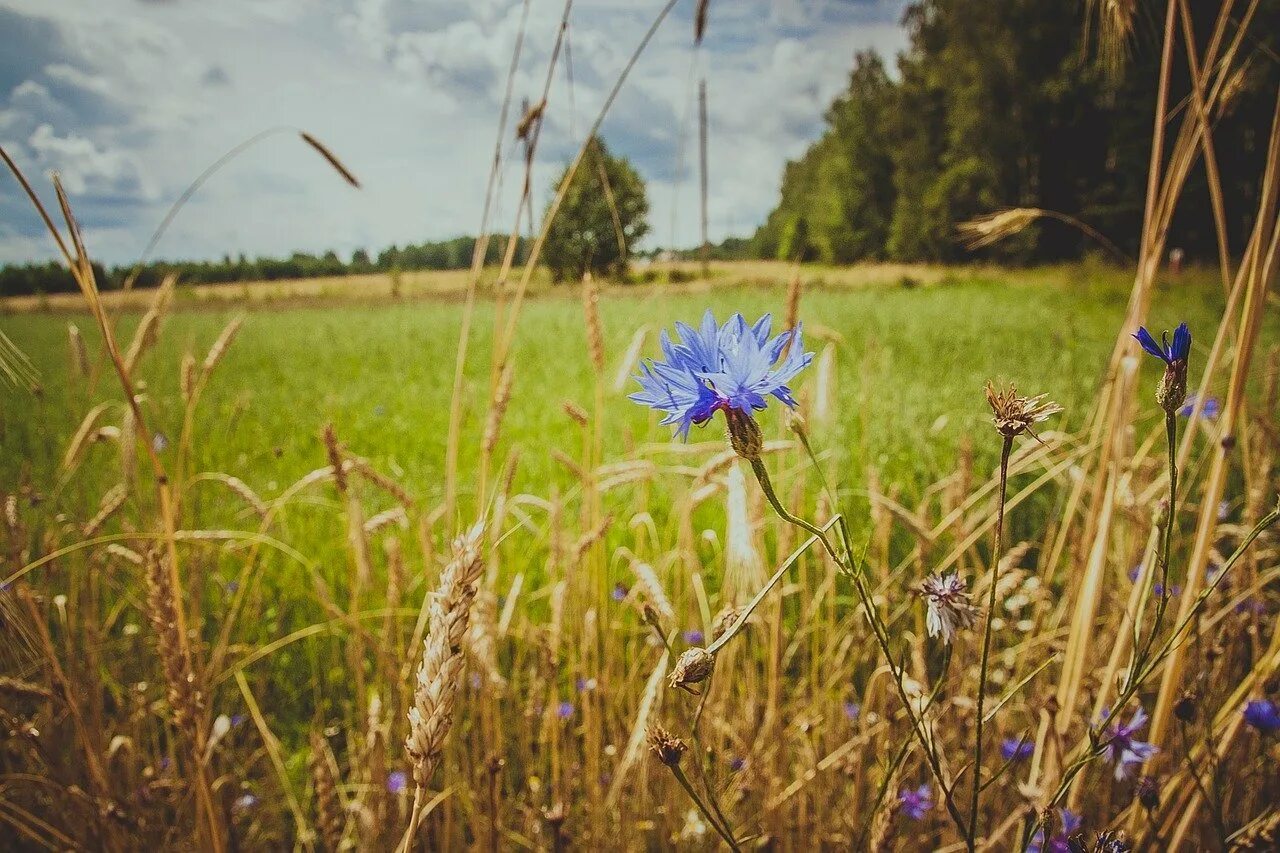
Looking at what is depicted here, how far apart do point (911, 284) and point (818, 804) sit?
829 inches

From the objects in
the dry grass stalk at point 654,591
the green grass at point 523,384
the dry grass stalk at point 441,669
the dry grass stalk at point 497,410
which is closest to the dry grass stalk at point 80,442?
the green grass at point 523,384

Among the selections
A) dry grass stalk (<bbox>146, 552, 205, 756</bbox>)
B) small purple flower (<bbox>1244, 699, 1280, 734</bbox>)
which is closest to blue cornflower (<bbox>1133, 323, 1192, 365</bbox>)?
small purple flower (<bbox>1244, 699, 1280, 734</bbox>)

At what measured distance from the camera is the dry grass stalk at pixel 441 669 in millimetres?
510

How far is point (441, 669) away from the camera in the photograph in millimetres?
515

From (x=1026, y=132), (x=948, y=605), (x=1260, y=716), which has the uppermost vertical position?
(x=1026, y=132)

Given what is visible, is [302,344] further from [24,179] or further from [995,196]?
[995,196]

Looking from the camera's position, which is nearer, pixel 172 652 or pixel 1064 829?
pixel 172 652

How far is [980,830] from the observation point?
4.69ft

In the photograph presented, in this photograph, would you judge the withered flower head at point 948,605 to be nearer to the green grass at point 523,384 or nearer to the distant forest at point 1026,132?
the green grass at point 523,384

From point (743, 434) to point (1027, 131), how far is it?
26294 millimetres

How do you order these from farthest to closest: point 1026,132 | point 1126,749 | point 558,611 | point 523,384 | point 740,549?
point 1026,132
point 523,384
point 558,611
point 1126,749
point 740,549

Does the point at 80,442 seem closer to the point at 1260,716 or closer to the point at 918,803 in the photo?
the point at 918,803

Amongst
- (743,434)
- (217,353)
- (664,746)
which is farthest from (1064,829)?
(217,353)

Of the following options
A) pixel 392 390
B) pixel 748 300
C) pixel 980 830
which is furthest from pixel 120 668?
pixel 748 300
